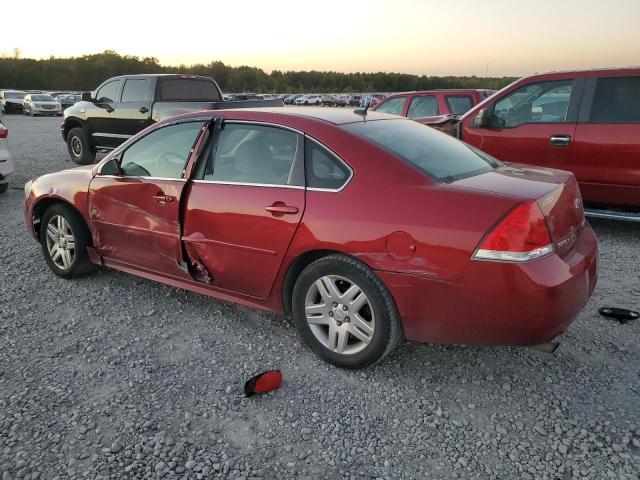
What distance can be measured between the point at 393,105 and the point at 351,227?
791 cm

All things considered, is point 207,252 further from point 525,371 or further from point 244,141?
point 525,371

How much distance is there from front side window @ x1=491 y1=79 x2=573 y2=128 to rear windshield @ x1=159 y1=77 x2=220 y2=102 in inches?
239

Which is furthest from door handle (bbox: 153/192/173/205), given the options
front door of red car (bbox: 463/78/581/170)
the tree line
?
the tree line

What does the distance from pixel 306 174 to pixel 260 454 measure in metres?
1.55

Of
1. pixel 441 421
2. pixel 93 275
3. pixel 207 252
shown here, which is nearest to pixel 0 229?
pixel 93 275

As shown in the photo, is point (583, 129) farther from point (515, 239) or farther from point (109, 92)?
point (109, 92)

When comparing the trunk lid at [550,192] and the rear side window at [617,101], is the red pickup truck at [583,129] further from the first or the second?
the trunk lid at [550,192]

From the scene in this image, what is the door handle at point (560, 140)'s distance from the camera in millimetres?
5758

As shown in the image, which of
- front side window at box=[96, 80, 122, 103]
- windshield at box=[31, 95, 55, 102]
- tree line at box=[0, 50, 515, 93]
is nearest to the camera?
front side window at box=[96, 80, 122, 103]

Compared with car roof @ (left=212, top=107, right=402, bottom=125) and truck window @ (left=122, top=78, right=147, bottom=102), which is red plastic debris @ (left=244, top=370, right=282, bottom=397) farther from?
truck window @ (left=122, top=78, right=147, bottom=102)

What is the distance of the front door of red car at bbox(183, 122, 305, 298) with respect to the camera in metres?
3.14

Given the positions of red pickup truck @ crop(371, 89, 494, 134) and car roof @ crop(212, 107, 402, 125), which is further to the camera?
red pickup truck @ crop(371, 89, 494, 134)

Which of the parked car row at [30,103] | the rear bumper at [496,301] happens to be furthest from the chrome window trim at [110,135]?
the parked car row at [30,103]

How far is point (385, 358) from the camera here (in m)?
3.24
